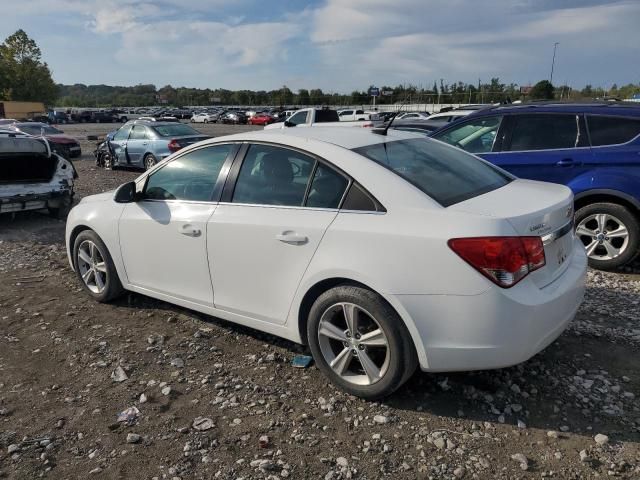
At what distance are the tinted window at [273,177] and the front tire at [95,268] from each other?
1.80 meters

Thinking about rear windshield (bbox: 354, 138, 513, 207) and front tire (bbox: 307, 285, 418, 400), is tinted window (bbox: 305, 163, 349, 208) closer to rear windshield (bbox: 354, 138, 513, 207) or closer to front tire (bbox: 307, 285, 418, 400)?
rear windshield (bbox: 354, 138, 513, 207)

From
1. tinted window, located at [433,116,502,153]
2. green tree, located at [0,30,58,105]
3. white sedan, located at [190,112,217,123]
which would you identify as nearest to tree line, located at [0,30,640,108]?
green tree, located at [0,30,58,105]

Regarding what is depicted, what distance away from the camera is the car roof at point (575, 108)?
542cm

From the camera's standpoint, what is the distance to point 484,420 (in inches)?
118

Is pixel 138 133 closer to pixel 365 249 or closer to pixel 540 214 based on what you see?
pixel 365 249

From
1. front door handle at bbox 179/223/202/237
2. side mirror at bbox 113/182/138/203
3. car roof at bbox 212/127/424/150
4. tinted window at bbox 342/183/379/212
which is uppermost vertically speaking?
car roof at bbox 212/127/424/150

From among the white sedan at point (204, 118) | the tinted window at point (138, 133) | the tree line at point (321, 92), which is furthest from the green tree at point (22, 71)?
the tinted window at point (138, 133)

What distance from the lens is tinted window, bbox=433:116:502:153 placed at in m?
6.39

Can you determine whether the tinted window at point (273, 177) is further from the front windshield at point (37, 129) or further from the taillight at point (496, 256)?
the front windshield at point (37, 129)

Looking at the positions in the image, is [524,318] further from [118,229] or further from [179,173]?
[118,229]

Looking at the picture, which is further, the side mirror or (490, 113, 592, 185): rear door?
(490, 113, 592, 185): rear door

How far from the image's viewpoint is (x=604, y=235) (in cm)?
552

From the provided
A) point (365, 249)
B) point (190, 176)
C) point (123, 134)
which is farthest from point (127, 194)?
point (123, 134)

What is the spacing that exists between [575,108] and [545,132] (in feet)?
1.30
